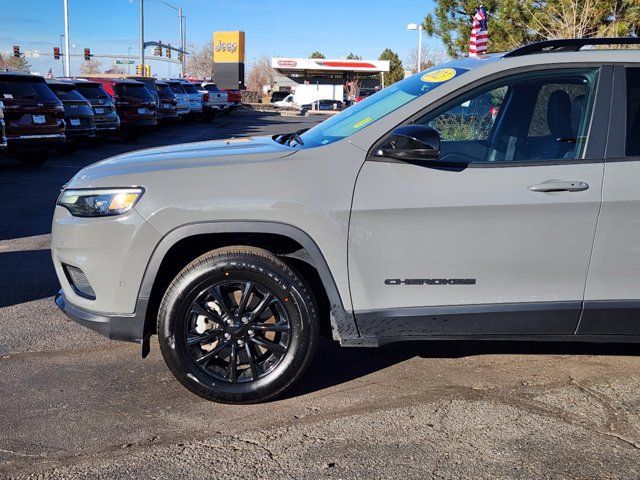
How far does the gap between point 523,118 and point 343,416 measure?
2063 mm

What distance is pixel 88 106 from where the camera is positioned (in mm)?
17516

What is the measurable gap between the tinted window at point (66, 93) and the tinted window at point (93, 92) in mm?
1594

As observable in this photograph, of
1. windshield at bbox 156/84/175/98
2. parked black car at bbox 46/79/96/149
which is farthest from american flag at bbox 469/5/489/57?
windshield at bbox 156/84/175/98

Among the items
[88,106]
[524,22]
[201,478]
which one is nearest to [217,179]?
[201,478]

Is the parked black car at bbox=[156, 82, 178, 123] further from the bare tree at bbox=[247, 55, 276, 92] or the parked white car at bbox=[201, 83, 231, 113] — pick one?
the bare tree at bbox=[247, 55, 276, 92]

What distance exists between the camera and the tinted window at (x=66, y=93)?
56.0ft

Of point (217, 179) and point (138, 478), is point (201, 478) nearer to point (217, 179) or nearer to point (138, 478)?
point (138, 478)

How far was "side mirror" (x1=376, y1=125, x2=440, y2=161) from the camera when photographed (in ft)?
11.9

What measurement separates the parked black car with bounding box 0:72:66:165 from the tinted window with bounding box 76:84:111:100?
15.9 feet

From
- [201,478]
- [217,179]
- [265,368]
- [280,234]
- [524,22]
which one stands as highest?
[524,22]

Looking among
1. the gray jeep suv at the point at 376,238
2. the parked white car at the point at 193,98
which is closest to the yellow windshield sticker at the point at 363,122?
the gray jeep suv at the point at 376,238

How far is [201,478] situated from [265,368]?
0.83m

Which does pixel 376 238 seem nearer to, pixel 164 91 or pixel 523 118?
pixel 523 118

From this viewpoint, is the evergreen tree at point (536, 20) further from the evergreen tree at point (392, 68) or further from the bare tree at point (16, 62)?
the bare tree at point (16, 62)
